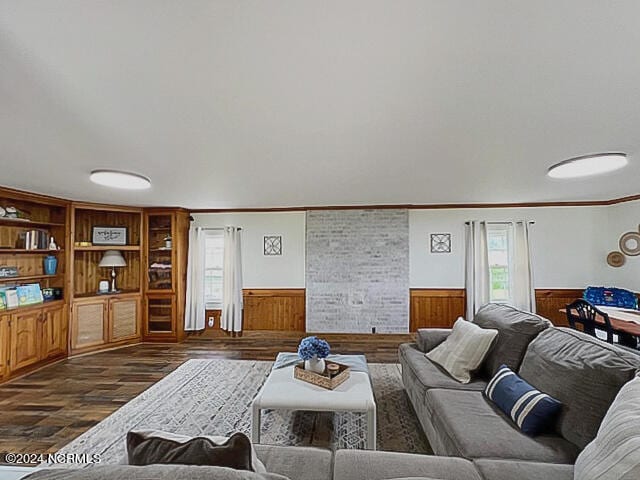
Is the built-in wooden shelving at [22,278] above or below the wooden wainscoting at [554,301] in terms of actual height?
above

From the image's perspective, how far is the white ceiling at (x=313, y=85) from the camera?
1347 millimetres

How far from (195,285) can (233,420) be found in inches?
130

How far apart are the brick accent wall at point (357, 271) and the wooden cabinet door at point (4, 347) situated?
12.7 feet

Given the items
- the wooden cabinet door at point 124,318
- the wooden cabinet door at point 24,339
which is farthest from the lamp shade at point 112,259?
the wooden cabinet door at point 24,339

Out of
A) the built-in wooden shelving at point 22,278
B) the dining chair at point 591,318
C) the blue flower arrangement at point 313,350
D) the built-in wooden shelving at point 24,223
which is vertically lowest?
the blue flower arrangement at point 313,350

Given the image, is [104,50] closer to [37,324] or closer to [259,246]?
[37,324]

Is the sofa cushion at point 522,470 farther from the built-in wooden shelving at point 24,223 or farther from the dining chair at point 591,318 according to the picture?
the built-in wooden shelving at point 24,223

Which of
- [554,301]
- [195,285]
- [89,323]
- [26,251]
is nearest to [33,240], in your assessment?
[26,251]

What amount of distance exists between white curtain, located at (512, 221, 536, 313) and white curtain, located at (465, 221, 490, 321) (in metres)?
0.45

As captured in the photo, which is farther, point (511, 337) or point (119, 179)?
point (119, 179)

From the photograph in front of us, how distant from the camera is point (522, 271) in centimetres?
550

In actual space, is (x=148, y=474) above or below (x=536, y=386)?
above

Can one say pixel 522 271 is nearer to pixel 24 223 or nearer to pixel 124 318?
pixel 124 318

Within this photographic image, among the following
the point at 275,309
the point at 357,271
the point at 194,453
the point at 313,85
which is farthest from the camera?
the point at 275,309
